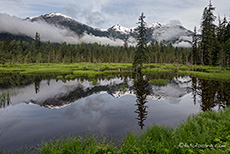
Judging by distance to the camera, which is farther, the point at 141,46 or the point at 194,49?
the point at 194,49

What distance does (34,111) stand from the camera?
1512 centimetres

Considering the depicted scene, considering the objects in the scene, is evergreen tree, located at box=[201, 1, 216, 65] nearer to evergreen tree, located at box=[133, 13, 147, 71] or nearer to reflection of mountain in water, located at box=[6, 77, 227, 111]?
evergreen tree, located at box=[133, 13, 147, 71]

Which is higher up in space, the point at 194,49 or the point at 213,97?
the point at 194,49

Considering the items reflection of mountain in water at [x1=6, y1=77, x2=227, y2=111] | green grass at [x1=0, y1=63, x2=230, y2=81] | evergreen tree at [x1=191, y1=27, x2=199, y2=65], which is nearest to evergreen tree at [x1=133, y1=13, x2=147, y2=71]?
green grass at [x1=0, y1=63, x2=230, y2=81]

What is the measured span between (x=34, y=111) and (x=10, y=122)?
3.32 metres

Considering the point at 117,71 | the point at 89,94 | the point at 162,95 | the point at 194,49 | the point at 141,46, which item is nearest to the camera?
the point at 162,95

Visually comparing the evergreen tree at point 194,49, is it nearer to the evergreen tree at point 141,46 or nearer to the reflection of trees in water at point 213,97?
the evergreen tree at point 141,46

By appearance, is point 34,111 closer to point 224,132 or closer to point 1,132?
point 1,132

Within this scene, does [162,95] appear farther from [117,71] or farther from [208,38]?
[208,38]

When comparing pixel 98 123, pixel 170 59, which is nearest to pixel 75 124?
pixel 98 123

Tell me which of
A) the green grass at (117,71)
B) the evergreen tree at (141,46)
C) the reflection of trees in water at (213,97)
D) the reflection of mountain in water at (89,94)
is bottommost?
the reflection of mountain in water at (89,94)

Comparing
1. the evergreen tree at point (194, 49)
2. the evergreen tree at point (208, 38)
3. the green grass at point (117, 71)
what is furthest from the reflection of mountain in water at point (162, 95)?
A: the evergreen tree at point (194, 49)

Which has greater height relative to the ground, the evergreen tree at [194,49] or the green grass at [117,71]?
the evergreen tree at [194,49]

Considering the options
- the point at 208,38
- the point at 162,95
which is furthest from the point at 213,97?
the point at 208,38
